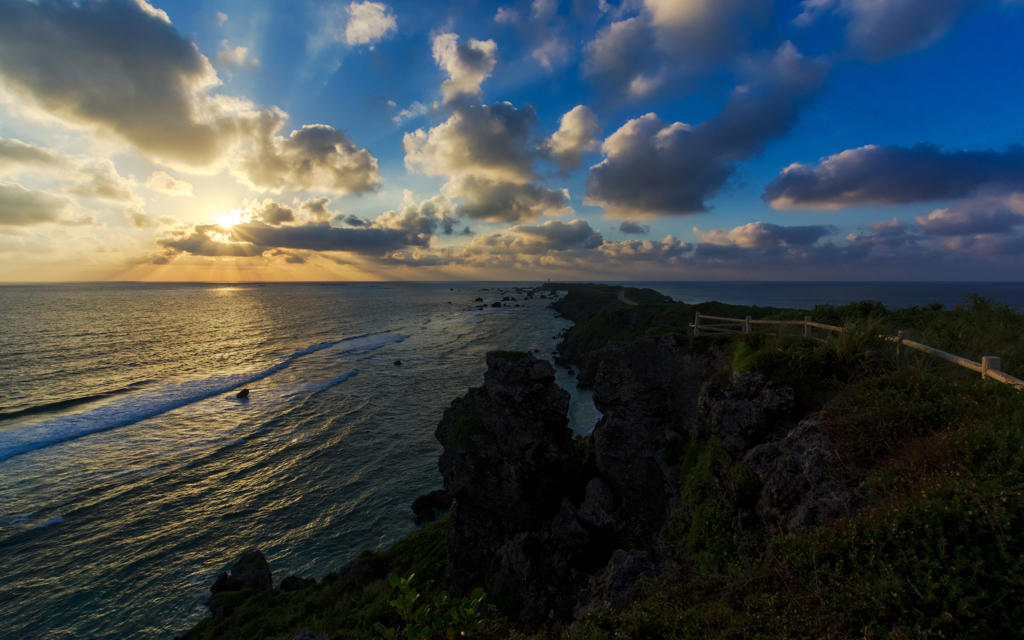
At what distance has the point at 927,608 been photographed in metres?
5.18

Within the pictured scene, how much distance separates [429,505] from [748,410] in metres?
20.9

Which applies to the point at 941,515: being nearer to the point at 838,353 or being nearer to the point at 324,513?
the point at 838,353

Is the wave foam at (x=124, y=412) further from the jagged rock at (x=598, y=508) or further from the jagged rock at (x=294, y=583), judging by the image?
the jagged rock at (x=598, y=508)

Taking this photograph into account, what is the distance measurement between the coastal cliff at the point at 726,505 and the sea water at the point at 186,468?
483 cm

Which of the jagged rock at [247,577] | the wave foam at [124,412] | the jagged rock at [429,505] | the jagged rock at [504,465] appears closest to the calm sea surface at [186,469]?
the wave foam at [124,412]

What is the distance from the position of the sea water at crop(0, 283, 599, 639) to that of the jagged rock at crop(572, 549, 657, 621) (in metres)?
15.8

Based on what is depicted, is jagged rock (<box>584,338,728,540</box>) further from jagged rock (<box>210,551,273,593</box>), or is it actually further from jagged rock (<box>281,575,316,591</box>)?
jagged rock (<box>210,551,273,593</box>)

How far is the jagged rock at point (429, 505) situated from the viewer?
81.5ft

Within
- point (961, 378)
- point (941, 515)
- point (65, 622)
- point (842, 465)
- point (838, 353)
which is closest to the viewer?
point (941, 515)

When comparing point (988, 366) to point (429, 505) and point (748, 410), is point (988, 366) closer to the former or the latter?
point (748, 410)

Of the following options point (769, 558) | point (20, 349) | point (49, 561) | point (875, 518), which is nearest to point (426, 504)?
point (49, 561)

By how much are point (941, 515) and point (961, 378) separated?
5884mm

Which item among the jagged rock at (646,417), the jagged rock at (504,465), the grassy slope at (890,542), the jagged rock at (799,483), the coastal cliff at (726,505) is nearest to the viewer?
the grassy slope at (890,542)

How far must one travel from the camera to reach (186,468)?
29922 millimetres
